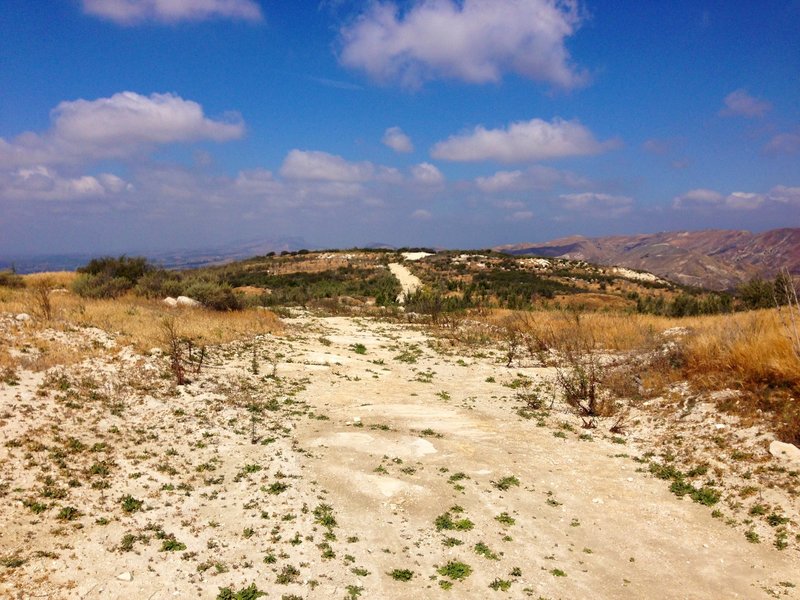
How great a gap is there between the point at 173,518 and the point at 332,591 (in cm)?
264

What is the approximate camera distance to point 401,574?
5.61m

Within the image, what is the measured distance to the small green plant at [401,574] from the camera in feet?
18.2

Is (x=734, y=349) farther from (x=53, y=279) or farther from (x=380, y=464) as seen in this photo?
(x=53, y=279)

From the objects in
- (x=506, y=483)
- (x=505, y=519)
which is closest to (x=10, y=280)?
(x=506, y=483)

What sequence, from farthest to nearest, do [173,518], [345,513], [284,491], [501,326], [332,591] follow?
1. [501,326]
2. [284,491]
3. [345,513]
4. [173,518]
5. [332,591]

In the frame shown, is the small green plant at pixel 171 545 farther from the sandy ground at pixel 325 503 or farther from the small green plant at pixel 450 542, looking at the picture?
the small green plant at pixel 450 542

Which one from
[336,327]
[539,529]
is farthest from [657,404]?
[336,327]

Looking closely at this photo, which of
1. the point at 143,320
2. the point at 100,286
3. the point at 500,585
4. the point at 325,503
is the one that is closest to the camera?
the point at 500,585

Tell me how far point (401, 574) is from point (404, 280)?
45.3 meters

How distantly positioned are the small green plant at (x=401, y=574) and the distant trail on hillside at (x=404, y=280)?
106 ft

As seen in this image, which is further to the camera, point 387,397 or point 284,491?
point 387,397

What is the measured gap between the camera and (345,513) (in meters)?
6.98

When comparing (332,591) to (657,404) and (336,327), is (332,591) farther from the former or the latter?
(336,327)

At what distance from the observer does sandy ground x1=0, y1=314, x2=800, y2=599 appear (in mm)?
5457
